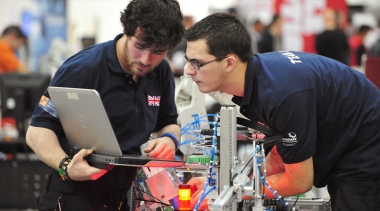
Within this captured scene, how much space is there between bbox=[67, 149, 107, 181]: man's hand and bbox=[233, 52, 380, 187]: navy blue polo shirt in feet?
1.95

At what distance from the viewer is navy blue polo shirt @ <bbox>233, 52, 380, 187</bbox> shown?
2.12 meters

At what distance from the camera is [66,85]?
2.45 metres

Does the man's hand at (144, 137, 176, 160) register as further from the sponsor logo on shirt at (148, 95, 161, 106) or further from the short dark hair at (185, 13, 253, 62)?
the short dark hair at (185, 13, 253, 62)

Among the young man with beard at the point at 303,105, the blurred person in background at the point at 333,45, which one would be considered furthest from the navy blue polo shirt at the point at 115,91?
the blurred person in background at the point at 333,45

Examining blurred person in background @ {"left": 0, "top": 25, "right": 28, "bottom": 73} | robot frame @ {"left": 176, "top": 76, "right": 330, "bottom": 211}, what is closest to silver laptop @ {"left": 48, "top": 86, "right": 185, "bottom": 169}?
robot frame @ {"left": 176, "top": 76, "right": 330, "bottom": 211}

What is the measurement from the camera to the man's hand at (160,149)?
8.33 ft

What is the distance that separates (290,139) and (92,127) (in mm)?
720

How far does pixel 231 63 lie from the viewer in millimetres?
2250

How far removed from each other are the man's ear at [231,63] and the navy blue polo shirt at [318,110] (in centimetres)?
6

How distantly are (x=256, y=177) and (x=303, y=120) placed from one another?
0.27 meters

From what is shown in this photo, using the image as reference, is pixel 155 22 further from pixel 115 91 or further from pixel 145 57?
pixel 115 91

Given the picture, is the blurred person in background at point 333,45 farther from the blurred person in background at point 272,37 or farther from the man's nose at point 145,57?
the man's nose at point 145,57

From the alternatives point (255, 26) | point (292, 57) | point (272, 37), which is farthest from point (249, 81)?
point (255, 26)

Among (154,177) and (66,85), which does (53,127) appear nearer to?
(66,85)
